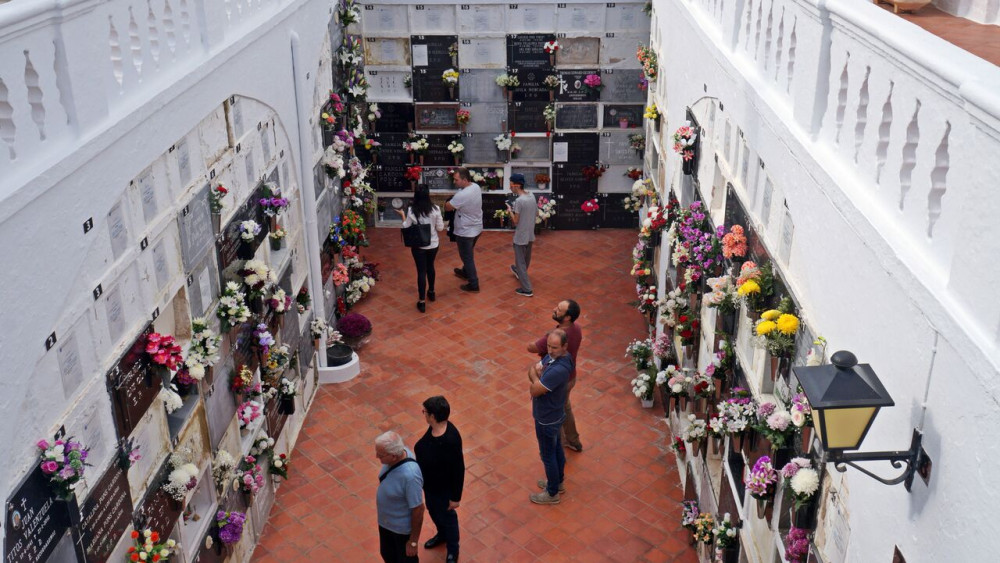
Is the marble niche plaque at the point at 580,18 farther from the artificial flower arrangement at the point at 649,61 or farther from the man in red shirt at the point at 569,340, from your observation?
the man in red shirt at the point at 569,340

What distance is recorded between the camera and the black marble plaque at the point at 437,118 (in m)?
13.0

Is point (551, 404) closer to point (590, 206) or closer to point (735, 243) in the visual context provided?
point (735, 243)

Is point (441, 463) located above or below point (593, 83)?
below

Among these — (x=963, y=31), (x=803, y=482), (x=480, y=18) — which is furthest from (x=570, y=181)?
(x=803, y=482)

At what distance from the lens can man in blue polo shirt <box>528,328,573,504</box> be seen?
7.37m

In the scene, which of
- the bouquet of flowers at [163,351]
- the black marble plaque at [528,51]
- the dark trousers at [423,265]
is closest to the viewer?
the bouquet of flowers at [163,351]

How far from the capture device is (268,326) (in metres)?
7.74

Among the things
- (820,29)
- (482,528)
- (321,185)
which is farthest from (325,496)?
(820,29)

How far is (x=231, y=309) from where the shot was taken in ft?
21.4

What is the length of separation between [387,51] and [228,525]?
776 centimetres

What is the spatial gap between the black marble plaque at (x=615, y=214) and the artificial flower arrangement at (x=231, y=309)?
7.58m

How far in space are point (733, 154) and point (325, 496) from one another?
4.23 meters

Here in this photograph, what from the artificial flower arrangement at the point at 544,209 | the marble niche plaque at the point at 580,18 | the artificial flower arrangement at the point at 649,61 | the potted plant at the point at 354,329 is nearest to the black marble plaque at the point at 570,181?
the artificial flower arrangement at the point at 544,209

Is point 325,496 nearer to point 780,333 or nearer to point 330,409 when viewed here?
point 330,409
